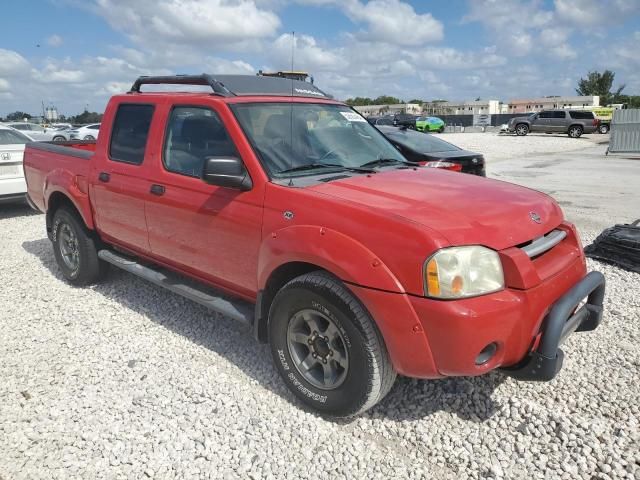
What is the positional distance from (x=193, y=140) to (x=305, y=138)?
859 mm

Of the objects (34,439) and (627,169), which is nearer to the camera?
(34,439)

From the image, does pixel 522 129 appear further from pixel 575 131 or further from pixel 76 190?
pixel 76 190

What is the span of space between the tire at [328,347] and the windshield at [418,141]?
616 centimetres

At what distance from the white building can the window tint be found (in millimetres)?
92029

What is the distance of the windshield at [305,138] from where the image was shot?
132 inches

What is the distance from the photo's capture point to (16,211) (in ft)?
30.9

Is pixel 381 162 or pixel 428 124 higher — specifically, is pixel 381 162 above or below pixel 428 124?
below

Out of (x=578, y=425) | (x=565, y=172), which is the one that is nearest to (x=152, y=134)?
(x=578, y=425)

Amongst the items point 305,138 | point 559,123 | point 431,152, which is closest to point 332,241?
point 305,138

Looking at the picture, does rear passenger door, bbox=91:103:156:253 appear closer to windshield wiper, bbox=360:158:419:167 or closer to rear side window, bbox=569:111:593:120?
windshield wiper, bbox=360:158:419:167

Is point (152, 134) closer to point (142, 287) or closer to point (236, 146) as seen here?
point (236, 146)

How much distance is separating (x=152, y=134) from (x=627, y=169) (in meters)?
16.1

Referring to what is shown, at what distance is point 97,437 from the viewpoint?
2.85 meters

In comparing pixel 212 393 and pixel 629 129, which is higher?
pixel 629 129
